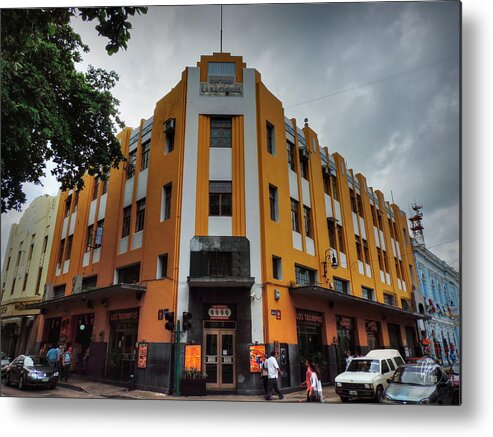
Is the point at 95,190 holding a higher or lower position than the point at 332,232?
higher

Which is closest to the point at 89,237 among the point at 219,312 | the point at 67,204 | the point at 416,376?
the point at 67,204

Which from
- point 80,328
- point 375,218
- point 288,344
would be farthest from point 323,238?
point 80,328

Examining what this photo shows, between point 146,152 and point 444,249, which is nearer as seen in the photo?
point 444,249

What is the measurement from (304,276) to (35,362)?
14.6 ft

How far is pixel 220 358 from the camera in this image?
5.50 meters

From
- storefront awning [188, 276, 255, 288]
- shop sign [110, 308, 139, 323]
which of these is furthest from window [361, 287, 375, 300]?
shop sign [110, 308, 139, 323]

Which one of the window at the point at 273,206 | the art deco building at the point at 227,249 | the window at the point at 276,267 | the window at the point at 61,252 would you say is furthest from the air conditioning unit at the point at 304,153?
the window at the point at 61,252

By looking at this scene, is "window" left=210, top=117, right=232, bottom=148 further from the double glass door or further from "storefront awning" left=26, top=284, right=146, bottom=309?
the double glass door

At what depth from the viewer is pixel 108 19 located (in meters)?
5.28

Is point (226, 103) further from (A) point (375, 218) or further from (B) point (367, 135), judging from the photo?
(A) point (375, 218)

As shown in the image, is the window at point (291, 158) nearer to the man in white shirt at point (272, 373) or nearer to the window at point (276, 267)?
Result: the window at point (276, 267)

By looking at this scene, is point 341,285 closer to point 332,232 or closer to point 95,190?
point 332,232

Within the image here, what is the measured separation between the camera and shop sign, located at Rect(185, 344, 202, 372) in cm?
557

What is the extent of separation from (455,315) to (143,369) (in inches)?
176
